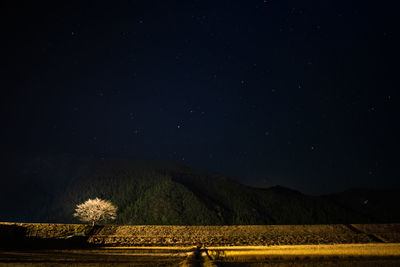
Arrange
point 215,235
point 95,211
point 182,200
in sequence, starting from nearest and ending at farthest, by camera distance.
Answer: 1. point 215,235
2. point 95,211
3. point 182,200

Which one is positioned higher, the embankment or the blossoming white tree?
the blossoming white tree

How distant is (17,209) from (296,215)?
15211 cm

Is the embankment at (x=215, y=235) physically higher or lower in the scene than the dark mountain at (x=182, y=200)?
lower

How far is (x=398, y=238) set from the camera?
31.5 meters

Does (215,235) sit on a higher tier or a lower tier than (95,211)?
lower

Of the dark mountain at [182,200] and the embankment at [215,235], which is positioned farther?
the dark mountain at [182,200]

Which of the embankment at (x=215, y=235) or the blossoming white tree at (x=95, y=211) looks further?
the blossoming white tree at (x=95, y=211)

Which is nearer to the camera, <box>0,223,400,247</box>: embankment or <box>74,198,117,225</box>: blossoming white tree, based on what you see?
<box>0,223,400,247</box>: embankment

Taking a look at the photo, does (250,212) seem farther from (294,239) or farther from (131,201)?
(294,239)

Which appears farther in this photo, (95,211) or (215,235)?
(95,211)

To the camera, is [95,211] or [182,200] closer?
[95,211]

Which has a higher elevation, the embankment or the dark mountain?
the dark mountain

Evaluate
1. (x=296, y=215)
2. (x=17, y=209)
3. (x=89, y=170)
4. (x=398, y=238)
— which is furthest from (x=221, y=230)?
(x=17, y=209)

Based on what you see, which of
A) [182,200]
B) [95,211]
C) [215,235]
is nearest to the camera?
[215,235]
